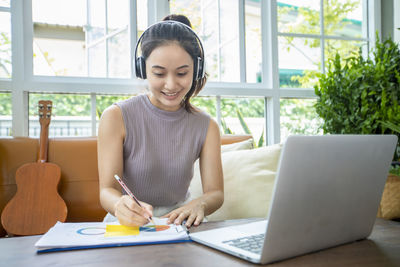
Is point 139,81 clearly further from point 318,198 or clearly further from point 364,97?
point 318,198

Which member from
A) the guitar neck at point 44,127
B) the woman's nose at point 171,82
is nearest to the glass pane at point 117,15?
the guitar neck at point 44,127

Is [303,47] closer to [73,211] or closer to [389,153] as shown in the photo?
[73,211]

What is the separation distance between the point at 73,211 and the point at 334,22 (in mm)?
2736

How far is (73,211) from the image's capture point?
1.93 m

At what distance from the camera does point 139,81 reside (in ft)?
8.46

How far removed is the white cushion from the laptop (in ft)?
2.67

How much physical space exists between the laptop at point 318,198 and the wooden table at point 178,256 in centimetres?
2

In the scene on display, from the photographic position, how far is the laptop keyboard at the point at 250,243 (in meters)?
0.65

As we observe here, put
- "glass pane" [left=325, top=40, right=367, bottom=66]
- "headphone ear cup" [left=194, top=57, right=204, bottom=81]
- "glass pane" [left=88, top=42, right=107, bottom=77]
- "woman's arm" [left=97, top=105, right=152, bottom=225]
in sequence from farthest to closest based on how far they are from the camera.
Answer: "glass pane" [left=325, top=40, right=367, bottom=66] → "glass pane" [left=88, top=42, right=107, bottom=77] → "headphone ear cup" [left=194, top=57, right=204, bottom=81] → "woman's arm" [left=97, top=105, right=152, bottom=225]

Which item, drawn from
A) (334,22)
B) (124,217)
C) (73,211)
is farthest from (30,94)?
(334,22)

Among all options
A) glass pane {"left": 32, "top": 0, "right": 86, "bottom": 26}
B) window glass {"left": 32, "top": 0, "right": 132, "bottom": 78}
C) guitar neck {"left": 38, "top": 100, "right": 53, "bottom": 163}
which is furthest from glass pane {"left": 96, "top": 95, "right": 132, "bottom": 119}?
glass pane {"left": 32, "top": 0, "right": 86, "bottom": 26}

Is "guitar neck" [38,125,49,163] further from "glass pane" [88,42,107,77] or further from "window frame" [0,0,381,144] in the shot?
"glass pane" [88,42,107,77]

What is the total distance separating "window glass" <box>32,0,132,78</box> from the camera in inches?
95.6

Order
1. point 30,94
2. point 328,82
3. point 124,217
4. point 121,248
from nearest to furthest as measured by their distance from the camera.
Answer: point 121,248, point 124,217, point 30,94, point 328,82
